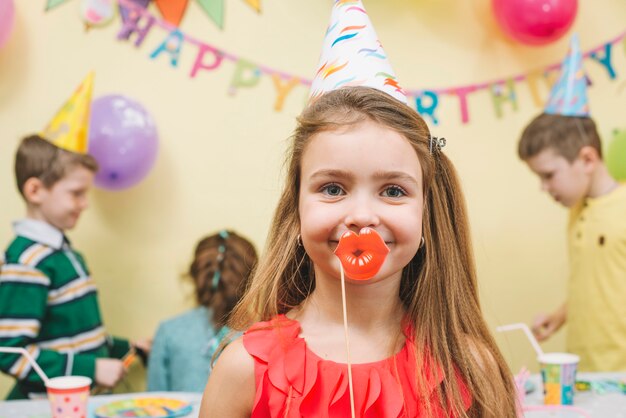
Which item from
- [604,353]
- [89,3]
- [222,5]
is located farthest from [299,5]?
[604,353]

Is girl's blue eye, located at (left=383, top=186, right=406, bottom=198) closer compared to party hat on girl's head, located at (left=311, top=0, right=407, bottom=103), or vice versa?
girl's blue eye, located at (left=383, top=186, right=406, bottom=198)

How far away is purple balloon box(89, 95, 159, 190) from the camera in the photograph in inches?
93.7

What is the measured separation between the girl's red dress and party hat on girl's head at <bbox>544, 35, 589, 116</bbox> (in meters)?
1.50

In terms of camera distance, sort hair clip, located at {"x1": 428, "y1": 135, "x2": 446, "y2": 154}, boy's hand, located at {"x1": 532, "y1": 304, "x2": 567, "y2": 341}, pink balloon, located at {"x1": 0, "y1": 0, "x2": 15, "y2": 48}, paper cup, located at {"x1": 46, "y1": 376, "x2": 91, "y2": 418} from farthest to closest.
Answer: boy's hand, located at {"x1": 532, "y1": 304, "x2": 567, "y2": 341} → pink balloon, located at {"x1": 0, "y1": 0, "x2": 15, "y2": 48} → paper cup, located at {"x1": 46, "y1": 376, "x2": 91, "y2": 418} → hair clip, located at {"x1": 428, "y1": 135, "x2": 446, "y2": 154}

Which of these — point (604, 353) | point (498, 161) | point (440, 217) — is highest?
point (498, 161)

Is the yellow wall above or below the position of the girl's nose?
above

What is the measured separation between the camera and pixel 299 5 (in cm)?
271

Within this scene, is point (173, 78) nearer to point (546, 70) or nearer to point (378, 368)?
point (546, 70)

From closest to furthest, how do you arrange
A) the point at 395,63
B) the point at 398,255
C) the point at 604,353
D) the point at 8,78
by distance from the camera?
the point at 398,255, the point at 604,353, the point at 8,78, the point at 395,63

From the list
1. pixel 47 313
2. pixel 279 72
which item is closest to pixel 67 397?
pixel 47 313

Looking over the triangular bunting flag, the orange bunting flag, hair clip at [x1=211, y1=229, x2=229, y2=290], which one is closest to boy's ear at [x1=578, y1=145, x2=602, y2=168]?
hair clip at [x1=211, y1=229, x2=229, y2=290]

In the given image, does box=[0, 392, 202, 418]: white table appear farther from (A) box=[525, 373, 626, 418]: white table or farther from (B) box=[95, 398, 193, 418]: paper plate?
(A) box=[525, 373, 626, 418]: white table

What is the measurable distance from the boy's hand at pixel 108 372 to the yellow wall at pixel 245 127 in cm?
44

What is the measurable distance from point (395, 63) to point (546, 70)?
521 mm
